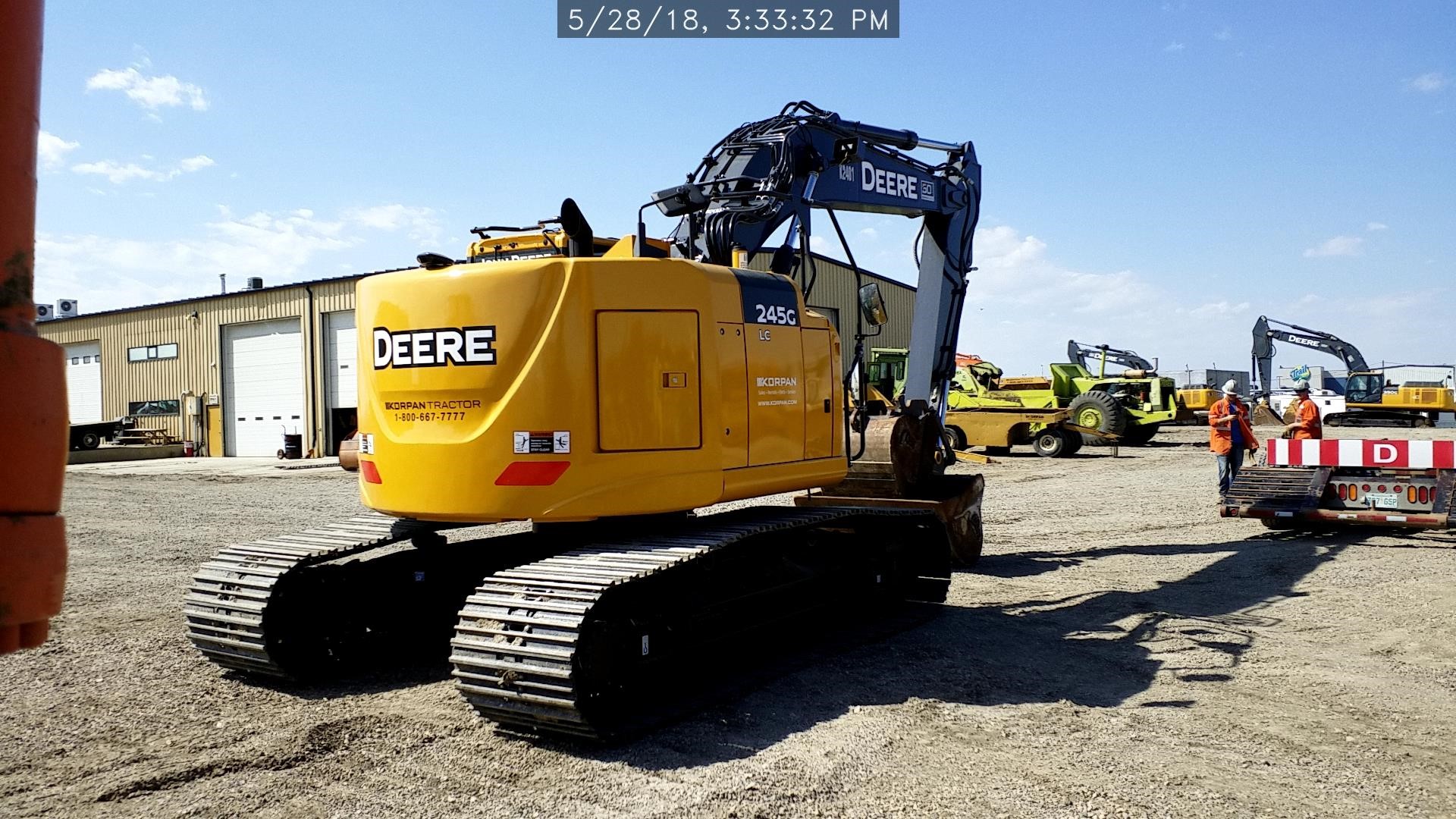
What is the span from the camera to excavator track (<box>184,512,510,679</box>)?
246 inches

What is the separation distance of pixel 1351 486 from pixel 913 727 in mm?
9122

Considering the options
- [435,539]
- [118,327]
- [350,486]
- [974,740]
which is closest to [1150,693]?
[974,740]

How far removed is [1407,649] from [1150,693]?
2301mm

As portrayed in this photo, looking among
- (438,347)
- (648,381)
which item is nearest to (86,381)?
(438,347)

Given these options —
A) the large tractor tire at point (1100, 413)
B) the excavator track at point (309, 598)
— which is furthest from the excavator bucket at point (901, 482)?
the large tractor tire at point (1100, 413)

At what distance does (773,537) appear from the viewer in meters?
7.07

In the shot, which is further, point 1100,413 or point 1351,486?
point 1100,413

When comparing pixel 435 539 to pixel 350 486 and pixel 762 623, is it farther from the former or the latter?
pixel 350 486

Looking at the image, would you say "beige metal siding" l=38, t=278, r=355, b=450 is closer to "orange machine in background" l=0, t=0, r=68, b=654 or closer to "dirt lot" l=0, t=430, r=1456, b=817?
"dirt lot" l=0, t=430, r=1456, b=817

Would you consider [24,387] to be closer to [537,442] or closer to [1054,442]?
[537,442]

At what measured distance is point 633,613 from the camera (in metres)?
5.68

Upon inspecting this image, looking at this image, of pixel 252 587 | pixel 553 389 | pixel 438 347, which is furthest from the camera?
pixel 252 587

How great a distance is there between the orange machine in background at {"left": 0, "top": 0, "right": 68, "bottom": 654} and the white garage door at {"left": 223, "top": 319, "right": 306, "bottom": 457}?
35540 mm

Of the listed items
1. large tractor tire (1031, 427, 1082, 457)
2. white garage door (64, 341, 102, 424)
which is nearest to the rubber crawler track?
large tractor tire (1031, 427, 1082, 457)
